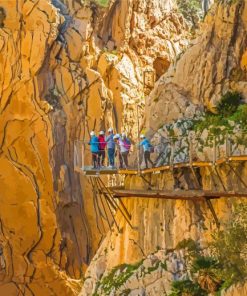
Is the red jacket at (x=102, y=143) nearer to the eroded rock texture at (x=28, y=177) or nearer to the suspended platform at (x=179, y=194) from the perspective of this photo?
the suspended platform at (x=179, y=194)

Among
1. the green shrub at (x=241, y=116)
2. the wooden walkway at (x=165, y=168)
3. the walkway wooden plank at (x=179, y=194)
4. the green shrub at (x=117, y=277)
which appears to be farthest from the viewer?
the green shrub at (x=117, y=277)

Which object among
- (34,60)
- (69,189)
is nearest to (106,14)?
(34,60)

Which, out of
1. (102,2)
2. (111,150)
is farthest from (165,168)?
(102,2)

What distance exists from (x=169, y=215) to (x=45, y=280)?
22.6 metres

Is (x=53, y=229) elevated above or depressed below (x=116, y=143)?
below

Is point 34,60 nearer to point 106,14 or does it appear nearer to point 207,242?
point 106,14

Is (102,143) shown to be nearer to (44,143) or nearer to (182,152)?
(182,152)

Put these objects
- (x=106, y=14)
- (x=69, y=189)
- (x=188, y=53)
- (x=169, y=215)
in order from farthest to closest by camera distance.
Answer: (x=106, y=14) < (x=69, y=189) < (x=188, y=53) < (x=169, y=215)

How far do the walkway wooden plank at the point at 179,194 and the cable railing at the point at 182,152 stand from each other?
0.74 meters

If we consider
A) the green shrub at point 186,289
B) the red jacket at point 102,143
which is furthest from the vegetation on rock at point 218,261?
the red jacket at point 102,143

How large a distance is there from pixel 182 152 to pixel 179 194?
4.71ft

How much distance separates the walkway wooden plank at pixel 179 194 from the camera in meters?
20.5

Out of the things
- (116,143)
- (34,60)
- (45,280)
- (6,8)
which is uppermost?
(6,8)

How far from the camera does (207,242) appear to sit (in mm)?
21219
